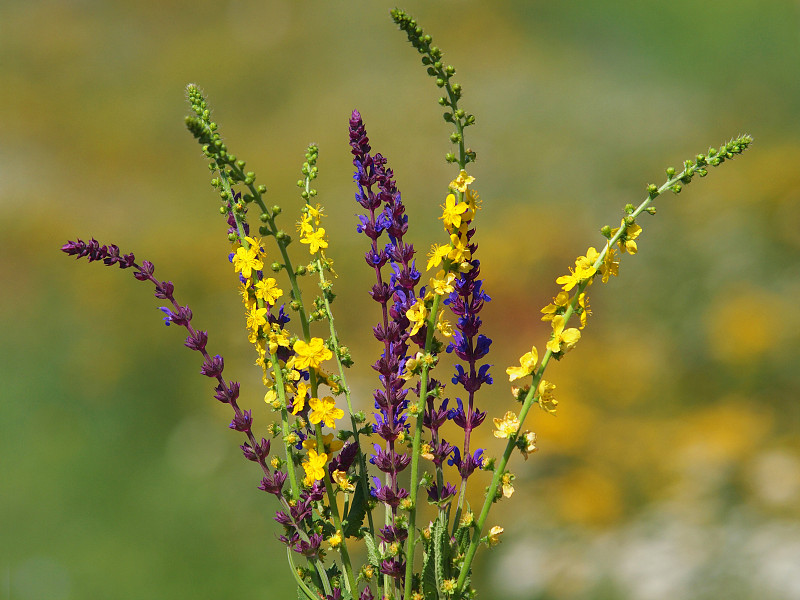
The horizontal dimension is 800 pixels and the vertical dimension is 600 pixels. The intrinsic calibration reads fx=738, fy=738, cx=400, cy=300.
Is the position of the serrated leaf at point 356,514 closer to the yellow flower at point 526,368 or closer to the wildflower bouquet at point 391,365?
the wildflower bouquet at point 391,365

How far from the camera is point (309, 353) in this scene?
2.05 ft

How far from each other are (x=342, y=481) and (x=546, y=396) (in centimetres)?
20

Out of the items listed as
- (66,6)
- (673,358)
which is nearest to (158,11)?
(66,6)

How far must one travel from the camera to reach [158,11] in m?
5.48

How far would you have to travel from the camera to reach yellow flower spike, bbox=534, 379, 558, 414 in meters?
0.64

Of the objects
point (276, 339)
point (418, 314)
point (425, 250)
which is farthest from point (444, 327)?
point (425, 250)

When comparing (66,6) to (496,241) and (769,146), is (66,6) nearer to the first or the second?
(496,241)

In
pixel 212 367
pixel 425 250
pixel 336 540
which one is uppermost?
pixel 425 250

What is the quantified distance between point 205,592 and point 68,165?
3592 mm

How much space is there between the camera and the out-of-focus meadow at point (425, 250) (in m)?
2.46

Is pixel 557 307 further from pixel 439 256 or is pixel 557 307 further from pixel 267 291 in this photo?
pixel 267 291

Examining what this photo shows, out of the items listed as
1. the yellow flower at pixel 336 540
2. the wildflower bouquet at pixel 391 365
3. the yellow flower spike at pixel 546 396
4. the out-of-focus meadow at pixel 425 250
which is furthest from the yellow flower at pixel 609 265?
the out-of-focus meadow at pixel 425 250

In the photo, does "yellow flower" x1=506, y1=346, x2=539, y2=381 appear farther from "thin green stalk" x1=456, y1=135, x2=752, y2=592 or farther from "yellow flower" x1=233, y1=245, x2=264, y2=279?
"yellow flower" x1=233, y1=245, x2=264, y2=279

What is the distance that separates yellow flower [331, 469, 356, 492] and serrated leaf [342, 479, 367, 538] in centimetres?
2
